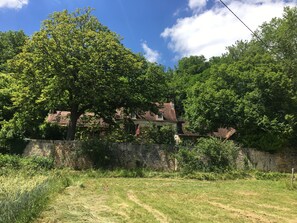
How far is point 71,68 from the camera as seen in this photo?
25.0 m

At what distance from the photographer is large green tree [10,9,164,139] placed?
24953mm

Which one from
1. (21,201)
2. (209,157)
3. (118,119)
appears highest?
(118,119)

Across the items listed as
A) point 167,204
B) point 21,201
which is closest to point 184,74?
point 167,204

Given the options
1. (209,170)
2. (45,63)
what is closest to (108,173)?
(209,170)

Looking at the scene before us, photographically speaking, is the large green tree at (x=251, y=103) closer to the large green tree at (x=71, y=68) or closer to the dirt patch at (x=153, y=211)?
the large green tree at (x=71, y=68)

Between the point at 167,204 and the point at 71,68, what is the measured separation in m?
15.6

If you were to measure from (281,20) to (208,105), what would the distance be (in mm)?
16702

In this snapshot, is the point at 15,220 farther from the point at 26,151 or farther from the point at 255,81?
the point at 255,81

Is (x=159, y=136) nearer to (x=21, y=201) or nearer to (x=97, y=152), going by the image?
(x=97, y=152)

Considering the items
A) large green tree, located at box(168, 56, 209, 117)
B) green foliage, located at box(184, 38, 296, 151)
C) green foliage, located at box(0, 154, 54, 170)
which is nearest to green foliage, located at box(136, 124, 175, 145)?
green foliage, located at box(184, 38, 296, 151)

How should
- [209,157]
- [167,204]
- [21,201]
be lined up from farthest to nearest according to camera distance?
[209,157]
[167,204]
[21,201]

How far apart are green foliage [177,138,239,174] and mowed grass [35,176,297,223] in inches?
250

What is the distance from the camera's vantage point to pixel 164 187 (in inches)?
698

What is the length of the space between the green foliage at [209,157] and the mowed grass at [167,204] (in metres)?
6.36
